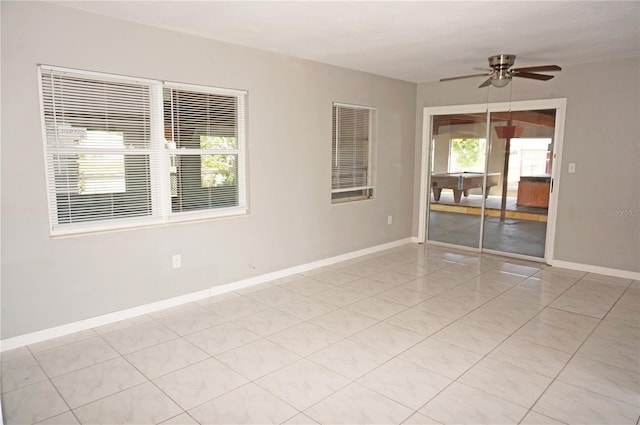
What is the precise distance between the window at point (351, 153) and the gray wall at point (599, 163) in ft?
6.80

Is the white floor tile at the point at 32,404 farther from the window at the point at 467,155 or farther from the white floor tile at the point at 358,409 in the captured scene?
the window at the point at 467,155

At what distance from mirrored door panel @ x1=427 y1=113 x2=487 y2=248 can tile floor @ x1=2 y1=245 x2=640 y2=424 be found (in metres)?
1.93

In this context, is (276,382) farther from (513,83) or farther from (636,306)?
(513,83)

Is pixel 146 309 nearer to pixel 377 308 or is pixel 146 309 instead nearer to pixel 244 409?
pixel 244 409

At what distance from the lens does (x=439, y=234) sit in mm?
6504

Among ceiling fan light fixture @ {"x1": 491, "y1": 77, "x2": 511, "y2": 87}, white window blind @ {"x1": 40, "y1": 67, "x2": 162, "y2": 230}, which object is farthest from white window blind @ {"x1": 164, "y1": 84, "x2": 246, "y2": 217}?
ceiling fan light fixture @ {"x1": 491, "y1": 77, "x2": 511, "y2": 87}

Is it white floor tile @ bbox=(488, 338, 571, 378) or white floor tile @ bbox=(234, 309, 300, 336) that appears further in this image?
white floor tile @ bbox=(234, 309, 300, 336)

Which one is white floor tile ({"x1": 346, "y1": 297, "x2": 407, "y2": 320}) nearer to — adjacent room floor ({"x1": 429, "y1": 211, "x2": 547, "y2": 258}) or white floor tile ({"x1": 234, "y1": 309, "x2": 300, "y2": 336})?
white floor tile ({"x1": 234, "y1": 309, "x2": 300, "y2": 336})

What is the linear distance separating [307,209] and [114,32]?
261 cm

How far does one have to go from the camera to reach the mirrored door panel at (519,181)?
211 inches

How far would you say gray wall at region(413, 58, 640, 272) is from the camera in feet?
15.3

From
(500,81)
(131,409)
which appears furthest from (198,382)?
(500,81)

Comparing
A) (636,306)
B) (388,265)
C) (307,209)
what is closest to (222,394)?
(307,209)

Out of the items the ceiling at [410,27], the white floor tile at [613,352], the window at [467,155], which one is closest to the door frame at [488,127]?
the window at [467,155]
